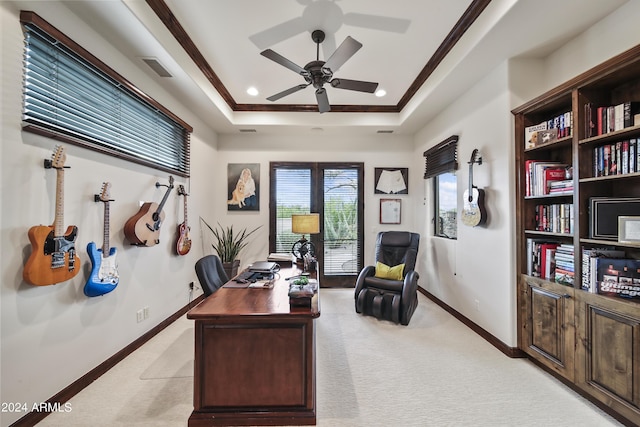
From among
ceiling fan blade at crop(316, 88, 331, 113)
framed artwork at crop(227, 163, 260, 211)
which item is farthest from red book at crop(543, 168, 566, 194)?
framed artwork at crop(227, 163, 260, 211)

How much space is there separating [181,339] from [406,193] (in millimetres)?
4229

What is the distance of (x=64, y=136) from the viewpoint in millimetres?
1972

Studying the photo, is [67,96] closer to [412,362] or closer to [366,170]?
[412,362]

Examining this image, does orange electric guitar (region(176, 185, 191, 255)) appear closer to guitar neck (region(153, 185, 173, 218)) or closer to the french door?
guitar neck (region(153, 185, 173, 218))

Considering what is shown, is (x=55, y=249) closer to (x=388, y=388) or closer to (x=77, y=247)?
(x=77, y=247)

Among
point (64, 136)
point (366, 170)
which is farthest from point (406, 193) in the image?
A: point (64, 136)

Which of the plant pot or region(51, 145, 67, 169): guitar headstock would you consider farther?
the plant pot

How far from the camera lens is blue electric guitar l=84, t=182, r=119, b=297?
7.21ft

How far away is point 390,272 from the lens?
378cm

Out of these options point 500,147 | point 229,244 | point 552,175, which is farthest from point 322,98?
point 229,244

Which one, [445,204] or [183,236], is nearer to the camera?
[183,236]

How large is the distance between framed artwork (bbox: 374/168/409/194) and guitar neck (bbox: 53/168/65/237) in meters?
4.40

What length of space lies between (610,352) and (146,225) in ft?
12.8

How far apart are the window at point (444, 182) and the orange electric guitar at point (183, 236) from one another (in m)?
3.63
